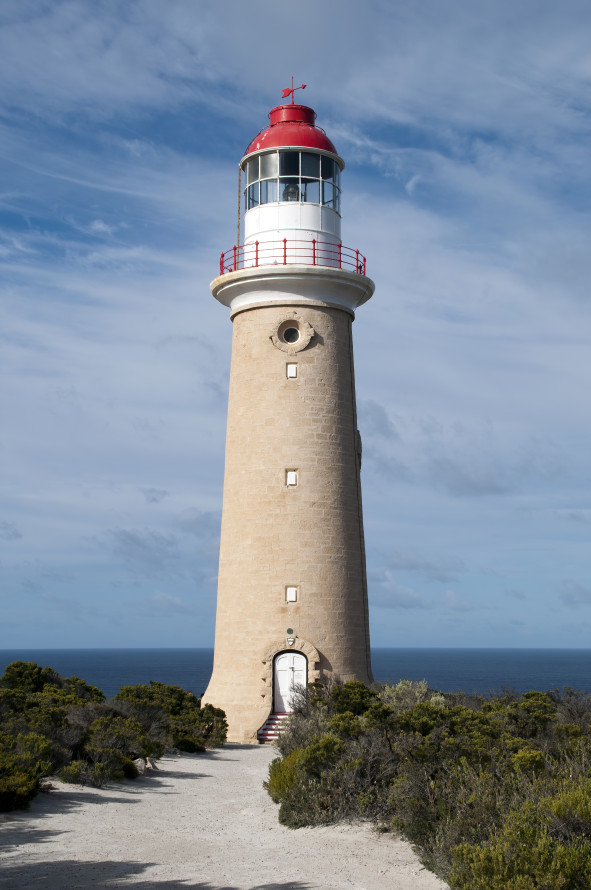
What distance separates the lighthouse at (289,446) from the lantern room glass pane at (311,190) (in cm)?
2

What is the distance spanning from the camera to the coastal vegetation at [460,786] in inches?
333

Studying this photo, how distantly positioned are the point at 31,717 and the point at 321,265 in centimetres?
1255

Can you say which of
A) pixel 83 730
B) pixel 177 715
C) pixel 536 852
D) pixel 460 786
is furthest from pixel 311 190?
pixel 536 852

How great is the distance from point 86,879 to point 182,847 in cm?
184

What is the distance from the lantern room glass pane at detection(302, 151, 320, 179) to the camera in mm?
22766

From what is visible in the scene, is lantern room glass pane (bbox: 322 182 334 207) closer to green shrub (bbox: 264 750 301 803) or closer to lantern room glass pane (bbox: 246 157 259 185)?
lantern room glass pane (bbox: 246 157 259 185)

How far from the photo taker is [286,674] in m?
21.2

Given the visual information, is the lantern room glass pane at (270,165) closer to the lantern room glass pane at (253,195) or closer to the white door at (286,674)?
the lantern room glass pane at (253,195)

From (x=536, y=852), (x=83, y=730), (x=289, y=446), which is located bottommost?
(x=536, y=852)

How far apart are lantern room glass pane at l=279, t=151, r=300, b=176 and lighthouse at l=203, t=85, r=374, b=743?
25 millimetres

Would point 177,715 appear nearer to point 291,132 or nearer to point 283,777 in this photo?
point 283,777

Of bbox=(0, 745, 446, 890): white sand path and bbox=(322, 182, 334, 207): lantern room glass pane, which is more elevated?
bbox=(322, 182, 334, 207): lantern room glass pane

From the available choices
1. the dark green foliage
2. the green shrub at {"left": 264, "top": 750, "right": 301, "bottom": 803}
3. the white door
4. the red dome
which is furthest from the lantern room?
the green shrub at {"left": 264, "top": 750, "right": 301, "bottom": 803}

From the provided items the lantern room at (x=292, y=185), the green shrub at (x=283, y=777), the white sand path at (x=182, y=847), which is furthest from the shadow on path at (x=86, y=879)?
the lantern room at (x=292, y=185)
